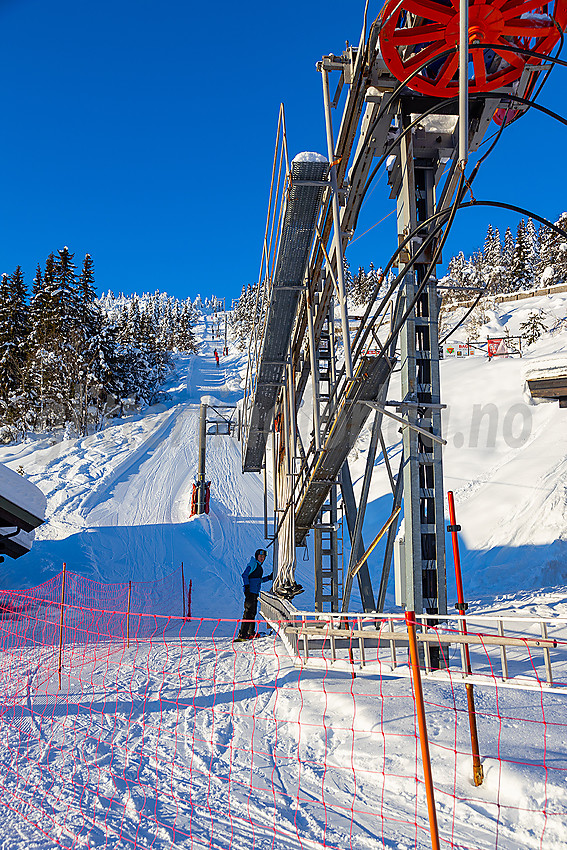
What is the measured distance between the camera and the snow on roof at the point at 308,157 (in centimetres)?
670

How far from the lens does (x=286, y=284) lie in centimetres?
853

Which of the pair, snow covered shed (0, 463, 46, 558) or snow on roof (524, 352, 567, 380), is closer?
snow on roof (524, 352, 567, 380)

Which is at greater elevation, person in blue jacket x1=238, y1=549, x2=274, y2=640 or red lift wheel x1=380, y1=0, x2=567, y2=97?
red lift wheel x1=380, y1=0, x2=567, y2=97

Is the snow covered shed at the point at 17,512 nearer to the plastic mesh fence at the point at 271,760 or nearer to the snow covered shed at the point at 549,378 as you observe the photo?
the plastic mesh fence at the point at 271,760

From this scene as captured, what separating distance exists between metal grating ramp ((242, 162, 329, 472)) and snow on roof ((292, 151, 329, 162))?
35 mm

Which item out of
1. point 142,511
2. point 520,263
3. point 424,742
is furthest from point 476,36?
point 520,263

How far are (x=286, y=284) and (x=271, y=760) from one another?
6057 mm

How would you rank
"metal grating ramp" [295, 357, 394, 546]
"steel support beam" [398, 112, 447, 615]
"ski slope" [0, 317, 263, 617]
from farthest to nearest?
"ski slope" [0, 317, 263, 617] → "metal grating ramp" [295, 357, 394, 546] → "steel support beam" [398, 112, 447, 615]

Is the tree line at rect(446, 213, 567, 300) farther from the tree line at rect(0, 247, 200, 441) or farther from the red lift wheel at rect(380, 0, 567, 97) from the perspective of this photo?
the red lift wheel at rect(380, 0, 567, 97)

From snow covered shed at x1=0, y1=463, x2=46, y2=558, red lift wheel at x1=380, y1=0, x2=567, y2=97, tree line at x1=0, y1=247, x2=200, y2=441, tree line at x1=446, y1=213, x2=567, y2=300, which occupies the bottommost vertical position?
snow covered shed at x1=0, y1=463, x2=46, y2=558

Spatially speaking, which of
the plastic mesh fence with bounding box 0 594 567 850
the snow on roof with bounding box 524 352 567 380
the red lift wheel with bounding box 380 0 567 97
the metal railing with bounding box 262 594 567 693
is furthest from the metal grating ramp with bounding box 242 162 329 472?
the plastic mesh fence with bounding box 0 594 567 850

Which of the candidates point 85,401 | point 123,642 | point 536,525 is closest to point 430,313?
point 123,642

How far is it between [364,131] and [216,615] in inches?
400

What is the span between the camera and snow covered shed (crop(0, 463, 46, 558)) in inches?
494
